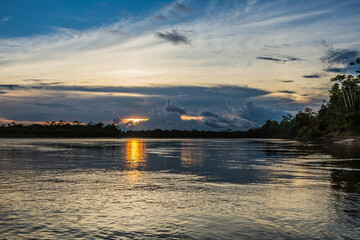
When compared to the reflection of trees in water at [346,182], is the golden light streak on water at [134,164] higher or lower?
lower

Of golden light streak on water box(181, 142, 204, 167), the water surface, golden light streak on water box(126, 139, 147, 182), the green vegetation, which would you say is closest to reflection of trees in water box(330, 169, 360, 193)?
the water surface

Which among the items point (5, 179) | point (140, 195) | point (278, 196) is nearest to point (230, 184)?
point (278, 196)

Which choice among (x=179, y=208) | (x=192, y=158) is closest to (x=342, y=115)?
(x=192, y=158)

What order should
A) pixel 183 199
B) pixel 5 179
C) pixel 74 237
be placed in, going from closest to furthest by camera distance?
pixel 74 237 < pixel 183 199 < pixel 5 179

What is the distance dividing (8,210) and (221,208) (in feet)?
30.2

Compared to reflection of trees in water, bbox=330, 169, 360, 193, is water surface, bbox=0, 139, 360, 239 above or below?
below

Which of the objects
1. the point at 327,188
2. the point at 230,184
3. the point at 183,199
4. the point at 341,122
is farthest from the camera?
the point at 341,122

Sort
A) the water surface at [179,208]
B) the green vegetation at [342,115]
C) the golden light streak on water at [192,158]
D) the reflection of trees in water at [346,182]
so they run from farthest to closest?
the green vegetation at [342,115] < the golden light streak on water at [192,158] < the reflection of trees in water at [346,182] < the water surface at [179,208]

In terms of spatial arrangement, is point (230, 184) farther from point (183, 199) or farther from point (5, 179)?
point (5, 179)

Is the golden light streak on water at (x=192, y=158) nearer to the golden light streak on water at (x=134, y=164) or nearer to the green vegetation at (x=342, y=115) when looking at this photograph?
the golden light streak on water at (x=134, y=164)

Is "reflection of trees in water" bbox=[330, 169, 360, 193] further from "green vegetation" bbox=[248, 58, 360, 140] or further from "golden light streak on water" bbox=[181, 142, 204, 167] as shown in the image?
"green vegetation" bbox=[248, 58, 360, 140]

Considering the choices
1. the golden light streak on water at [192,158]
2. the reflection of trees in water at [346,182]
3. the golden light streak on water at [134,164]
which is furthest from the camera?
the golden light streak on water at [192,158]

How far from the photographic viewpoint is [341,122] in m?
148

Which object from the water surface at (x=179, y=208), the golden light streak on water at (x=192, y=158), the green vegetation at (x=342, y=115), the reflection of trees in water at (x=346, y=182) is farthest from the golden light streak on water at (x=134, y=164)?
the green vegetation at (x=342, y=115)
